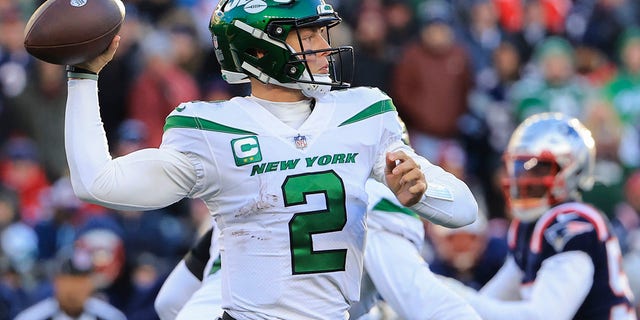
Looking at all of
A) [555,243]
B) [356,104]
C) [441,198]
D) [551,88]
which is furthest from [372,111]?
[551,88]

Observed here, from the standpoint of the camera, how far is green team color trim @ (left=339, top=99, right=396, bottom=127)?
4621 millimetres

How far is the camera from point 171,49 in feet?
39.5

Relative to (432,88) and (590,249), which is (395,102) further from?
(590,249)

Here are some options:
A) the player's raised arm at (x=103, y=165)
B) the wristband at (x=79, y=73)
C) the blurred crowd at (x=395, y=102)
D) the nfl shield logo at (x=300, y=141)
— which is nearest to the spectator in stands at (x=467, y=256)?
the blurred crowd at (x=395, y=102)

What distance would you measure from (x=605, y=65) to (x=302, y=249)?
9798mm

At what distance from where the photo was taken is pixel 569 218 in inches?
244

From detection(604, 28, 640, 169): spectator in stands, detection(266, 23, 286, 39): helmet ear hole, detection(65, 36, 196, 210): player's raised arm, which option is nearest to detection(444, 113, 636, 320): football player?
detection(266, 23, 286, 39): helmet ear hole

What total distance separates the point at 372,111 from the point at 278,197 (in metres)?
0.47

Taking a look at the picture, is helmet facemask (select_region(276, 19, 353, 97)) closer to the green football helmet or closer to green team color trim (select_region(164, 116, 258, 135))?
the green football helmet

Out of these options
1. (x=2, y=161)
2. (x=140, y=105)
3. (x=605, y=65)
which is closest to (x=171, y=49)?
(x=140, y=105)

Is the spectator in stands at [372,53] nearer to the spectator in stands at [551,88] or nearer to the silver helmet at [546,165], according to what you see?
the spectator in stands at [551,88]

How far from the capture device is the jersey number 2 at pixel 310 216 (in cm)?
448

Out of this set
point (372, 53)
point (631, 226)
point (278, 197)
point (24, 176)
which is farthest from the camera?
point (372, 53)

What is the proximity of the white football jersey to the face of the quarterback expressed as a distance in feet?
0.66
